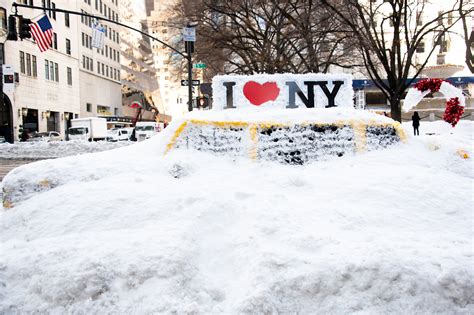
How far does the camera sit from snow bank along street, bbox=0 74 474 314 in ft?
10.5

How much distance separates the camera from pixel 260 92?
7352mm

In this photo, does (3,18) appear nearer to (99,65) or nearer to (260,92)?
(99,65)

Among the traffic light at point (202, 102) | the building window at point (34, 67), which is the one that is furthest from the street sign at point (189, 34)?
the building window at point (34, 67)

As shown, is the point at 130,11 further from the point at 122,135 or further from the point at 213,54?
the point at 213,54

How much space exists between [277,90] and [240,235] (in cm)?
388

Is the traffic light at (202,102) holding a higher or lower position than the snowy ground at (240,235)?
higher

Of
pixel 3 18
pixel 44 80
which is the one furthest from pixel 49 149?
pixel 44 80

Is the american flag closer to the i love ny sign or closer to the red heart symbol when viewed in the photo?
the i love ny sign

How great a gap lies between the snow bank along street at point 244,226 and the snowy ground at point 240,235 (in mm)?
12

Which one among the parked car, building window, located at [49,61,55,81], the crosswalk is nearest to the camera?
the crosswalk

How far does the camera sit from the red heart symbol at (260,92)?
7305 mm

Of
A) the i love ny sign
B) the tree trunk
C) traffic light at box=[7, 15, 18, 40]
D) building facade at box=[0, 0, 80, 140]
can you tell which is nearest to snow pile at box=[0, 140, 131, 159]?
traffic light at box=[7, 15, 18, 40]

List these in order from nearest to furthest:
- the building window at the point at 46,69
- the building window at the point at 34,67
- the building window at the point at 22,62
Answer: the building window at the point at 22,62 → the building window at the point at 34,67 → the building window at the point at 46,69

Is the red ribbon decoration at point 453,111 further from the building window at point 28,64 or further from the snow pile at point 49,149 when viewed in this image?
the building window at point 28,64
